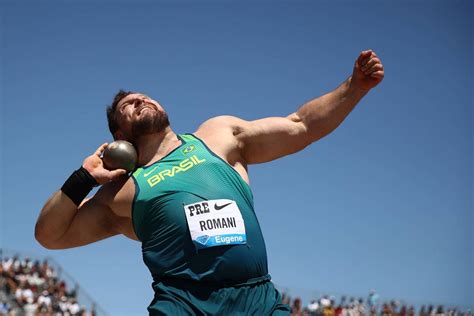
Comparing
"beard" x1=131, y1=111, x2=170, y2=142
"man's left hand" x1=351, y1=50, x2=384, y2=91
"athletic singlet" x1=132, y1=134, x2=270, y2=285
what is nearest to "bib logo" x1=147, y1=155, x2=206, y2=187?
"athletic singlet" x1=132, y1=134, x2=270, y2=285

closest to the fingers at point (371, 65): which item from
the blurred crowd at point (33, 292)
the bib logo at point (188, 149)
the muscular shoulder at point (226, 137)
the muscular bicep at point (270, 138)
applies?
the muscular bicep at point (270, 138)

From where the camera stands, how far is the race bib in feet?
12.5

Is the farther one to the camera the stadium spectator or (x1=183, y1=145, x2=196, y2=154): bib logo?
the stadium spectator

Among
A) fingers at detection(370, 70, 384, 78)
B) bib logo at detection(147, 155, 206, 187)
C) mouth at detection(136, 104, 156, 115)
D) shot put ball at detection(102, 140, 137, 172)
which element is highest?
fingers at detection(370, 70, 384, 78)

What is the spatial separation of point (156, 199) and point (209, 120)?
0.90 meters

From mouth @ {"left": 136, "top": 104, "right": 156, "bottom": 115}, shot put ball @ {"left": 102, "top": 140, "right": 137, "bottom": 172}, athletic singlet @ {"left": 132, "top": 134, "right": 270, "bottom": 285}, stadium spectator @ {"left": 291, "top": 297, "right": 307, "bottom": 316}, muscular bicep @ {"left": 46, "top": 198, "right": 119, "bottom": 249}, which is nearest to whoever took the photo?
athletic singlet @ {"left": 132, "top": 134, "right": 270, "bottom": 285}

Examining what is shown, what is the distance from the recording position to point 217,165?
406cm

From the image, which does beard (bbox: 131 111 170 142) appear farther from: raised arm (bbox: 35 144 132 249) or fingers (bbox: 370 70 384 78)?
fingers (bbox: 370 70 384 78)

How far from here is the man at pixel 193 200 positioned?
3.80 meters

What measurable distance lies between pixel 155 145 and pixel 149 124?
14 centimetres

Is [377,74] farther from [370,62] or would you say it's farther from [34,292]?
[34,292]

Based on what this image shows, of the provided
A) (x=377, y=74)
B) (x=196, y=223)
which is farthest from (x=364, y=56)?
(x=196, y=223)

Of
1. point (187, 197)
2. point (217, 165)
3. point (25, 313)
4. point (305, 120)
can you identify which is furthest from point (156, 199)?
point (25, 313)

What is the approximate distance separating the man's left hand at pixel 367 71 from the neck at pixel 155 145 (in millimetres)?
1290
